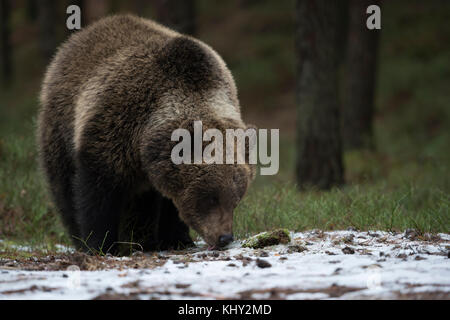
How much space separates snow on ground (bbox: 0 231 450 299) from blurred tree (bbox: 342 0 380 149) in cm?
928

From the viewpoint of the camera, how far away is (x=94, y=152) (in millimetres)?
5246

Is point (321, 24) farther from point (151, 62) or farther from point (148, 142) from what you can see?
point (148, 142)

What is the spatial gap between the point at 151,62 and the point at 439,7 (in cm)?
2452

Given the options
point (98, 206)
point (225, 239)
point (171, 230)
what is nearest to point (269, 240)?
point (225, 239)

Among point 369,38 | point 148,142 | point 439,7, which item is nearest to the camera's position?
point 148,142

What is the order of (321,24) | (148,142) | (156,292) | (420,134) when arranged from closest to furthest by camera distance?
(156,292)
(148,142)
(321,24)
(420,134)

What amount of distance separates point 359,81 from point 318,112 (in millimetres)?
4732

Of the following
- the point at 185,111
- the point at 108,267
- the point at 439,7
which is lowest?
the point at 108,267

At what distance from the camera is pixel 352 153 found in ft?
42.7

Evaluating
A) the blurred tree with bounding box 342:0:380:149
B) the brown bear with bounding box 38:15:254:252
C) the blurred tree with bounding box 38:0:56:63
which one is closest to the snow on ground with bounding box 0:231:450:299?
the brown bear with bounding box 38:15:254:252

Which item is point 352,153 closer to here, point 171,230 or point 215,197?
point 171,230

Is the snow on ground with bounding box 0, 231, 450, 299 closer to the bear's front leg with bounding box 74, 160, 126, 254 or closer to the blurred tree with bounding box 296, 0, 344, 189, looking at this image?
the bear's front leg with bounding box 74, 160, 126, 254

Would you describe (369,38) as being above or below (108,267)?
above

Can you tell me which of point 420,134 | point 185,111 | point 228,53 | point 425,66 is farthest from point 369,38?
point 228,53
